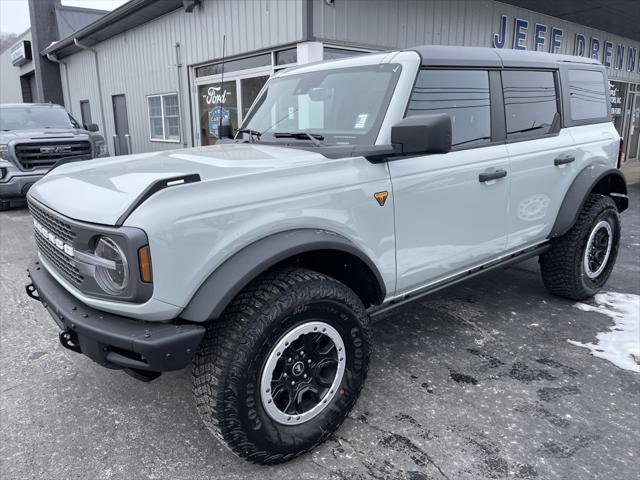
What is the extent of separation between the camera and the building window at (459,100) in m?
2.92

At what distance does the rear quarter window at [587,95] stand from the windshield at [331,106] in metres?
2.04

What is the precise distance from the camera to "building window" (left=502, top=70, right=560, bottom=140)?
3.49 m

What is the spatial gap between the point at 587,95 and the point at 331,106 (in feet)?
8.38

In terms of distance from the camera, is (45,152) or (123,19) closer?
(45,152)

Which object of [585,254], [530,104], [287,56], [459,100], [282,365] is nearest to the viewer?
→ [282,365]

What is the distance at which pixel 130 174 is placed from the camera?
2354 millimetres

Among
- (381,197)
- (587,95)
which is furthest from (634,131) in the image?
(381,197)

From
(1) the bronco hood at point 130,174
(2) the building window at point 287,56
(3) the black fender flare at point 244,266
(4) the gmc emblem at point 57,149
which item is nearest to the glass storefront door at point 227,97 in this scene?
(2) the building window at point 287,56

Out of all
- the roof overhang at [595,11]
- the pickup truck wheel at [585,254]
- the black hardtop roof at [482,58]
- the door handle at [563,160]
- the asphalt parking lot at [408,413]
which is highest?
the roof overhang at [595,11]

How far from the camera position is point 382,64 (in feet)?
9.71

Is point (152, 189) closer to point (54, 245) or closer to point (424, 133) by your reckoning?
point (54, 245)

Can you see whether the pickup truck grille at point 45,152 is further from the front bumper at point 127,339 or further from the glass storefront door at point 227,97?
the front bumper at point 127,339

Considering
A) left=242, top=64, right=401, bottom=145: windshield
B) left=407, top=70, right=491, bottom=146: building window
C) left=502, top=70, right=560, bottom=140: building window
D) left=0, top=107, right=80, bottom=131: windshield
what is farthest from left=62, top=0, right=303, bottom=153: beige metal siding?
left=407, top=70, right=491, bottom=146: building window

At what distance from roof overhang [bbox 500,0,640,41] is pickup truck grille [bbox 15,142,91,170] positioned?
882cm
